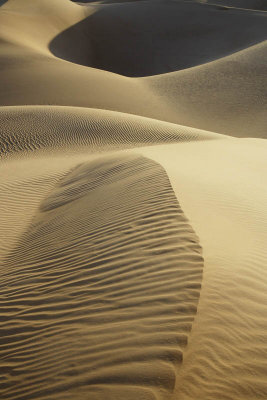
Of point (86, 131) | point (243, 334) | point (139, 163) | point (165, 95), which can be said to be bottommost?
point (243, 334)

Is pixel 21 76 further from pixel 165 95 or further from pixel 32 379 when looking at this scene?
pixel 32 379

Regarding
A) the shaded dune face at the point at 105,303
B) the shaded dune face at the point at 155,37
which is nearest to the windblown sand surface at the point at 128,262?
the shaded dune face at the point at 105,303

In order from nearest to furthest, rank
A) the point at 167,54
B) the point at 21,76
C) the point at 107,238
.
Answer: the point at 107,238 → the point at 21,76 → the point at 167,54

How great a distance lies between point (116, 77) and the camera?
25656 millimetres

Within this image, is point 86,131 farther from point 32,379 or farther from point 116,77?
point 32,379

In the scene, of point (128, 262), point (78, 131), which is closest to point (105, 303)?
point (128, 262)

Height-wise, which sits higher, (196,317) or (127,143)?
(127,143)

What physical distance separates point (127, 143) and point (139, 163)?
605 cm

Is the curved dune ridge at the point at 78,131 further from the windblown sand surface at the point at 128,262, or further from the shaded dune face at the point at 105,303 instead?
the shaded dune face at the point at 105,303

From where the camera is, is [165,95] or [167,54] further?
[167,54]

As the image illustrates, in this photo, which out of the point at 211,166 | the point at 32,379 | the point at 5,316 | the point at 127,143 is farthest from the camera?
the point at 127,143

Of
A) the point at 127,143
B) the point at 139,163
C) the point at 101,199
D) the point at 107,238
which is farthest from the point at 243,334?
the point at 127,143

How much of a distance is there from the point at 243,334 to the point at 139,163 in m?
5.58

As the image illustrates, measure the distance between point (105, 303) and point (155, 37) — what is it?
37.0 m
